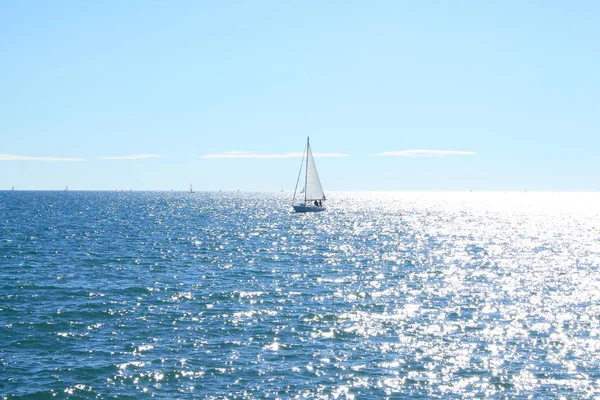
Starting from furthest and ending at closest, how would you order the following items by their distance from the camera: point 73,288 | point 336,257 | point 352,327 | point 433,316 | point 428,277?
point 336,257 < point 428,277 < point 73,288 < point 433,316 < point 352,327

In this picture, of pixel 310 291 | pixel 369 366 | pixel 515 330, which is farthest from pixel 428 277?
pixel 369 366

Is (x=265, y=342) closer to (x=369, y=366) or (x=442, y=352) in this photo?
(x=369, y=366)

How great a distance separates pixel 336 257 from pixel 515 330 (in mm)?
35920

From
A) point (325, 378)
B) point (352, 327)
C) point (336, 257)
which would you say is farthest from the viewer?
point (336, 257)

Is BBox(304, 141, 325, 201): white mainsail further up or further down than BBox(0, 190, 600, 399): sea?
further up

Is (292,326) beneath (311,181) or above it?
beneath

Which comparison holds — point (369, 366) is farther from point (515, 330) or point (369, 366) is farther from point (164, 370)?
point (515, 330)

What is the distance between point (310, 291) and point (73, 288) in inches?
751

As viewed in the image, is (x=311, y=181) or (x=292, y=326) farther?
(x=311, y=181)

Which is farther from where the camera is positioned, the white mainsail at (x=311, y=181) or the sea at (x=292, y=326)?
the white mainsail at (x=311, y=181)

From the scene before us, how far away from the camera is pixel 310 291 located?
4506cm

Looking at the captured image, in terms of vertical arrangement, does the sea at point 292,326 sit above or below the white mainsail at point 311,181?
below

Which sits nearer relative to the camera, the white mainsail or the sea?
the sea

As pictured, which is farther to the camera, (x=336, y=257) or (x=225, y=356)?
(x=336, y=257)
